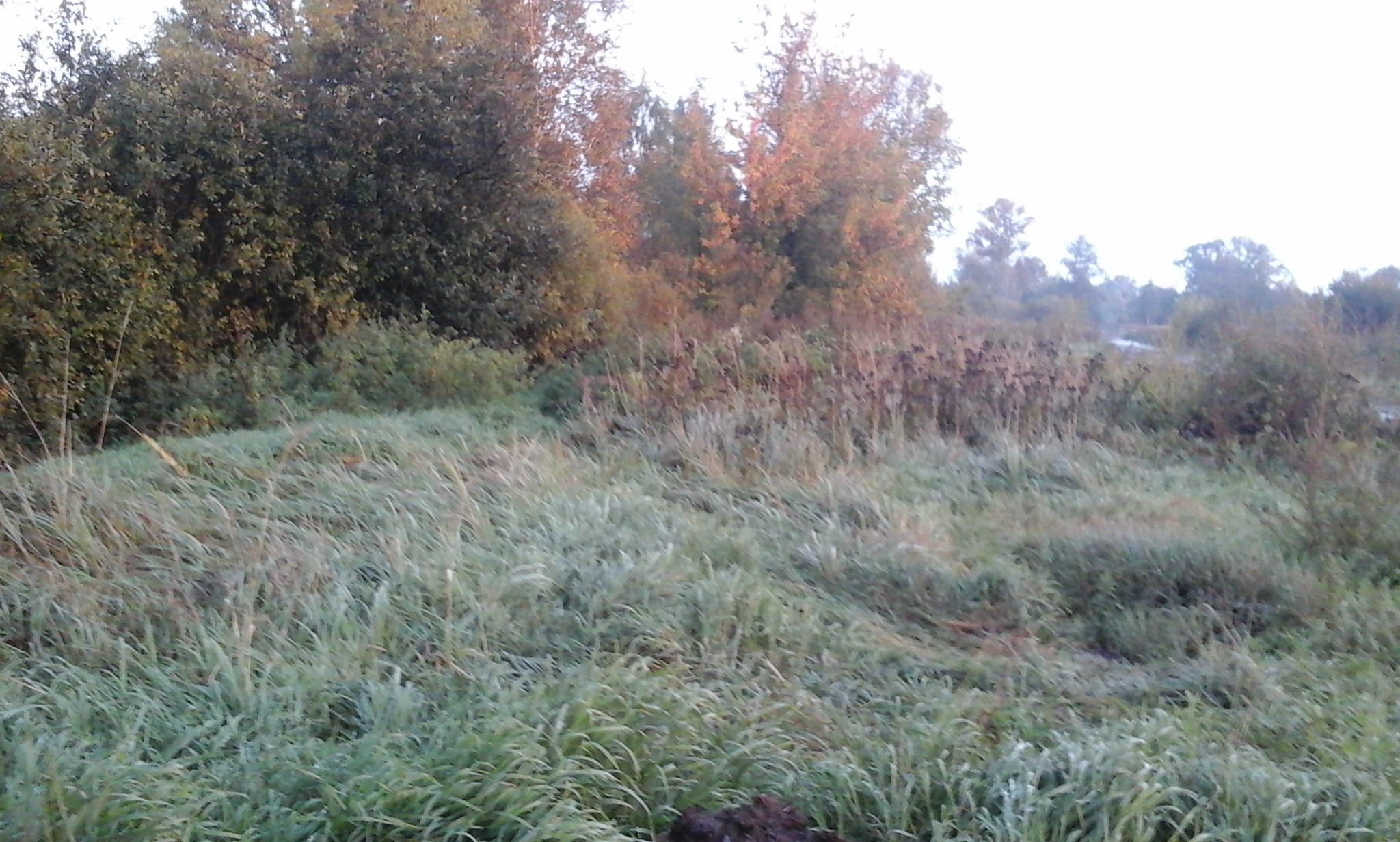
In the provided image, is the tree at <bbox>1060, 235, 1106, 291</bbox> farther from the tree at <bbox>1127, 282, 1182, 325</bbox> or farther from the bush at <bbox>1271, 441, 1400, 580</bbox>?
the bush at <bbox>1271, 441, 1400, 580</bbox>

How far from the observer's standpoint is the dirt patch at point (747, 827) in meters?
3.30

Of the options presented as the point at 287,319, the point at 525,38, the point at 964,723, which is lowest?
the point at 964,723

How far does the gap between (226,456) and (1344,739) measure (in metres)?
6.24

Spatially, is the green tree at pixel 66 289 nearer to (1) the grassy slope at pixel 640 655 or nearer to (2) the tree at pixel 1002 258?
(1) the grassy slope at pixel 640 655

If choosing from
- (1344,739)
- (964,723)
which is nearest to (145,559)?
(964,723)

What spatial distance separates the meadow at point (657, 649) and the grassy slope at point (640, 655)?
2cm

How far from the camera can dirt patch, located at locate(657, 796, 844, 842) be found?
3297mm

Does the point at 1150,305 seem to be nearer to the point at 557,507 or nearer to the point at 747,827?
the point at 557,507

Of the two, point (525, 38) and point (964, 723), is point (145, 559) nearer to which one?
point (964, 723)

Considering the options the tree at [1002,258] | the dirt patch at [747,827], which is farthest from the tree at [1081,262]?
the dirt patch at [747,827]

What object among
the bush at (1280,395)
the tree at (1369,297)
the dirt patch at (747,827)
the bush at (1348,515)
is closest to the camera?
the dirt patch at (747,827)

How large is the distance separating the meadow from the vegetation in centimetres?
2

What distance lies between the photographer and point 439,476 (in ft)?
23.4

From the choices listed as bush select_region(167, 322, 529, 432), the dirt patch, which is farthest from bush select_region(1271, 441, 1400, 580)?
bush select_region(167, 322, 529, 432)
